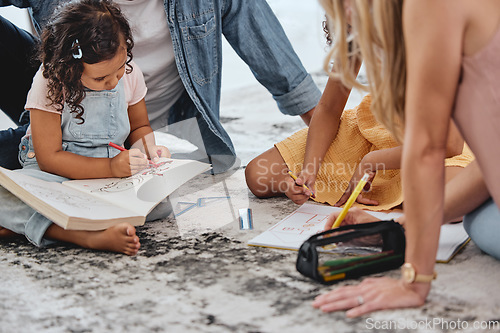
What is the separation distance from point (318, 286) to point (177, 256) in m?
0.30

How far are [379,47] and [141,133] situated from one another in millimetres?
838

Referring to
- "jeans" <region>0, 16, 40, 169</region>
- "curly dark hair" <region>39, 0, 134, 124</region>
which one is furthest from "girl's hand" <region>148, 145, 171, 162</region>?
"jeans" <region>0, 16, 40, 169</region>

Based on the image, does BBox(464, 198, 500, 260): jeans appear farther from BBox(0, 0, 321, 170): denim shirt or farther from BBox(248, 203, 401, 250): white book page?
BBox(0, 0, 321, 170): denim shirt

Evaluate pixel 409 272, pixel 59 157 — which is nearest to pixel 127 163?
pixel 59 157

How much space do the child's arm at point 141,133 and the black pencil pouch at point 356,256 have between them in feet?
1.96

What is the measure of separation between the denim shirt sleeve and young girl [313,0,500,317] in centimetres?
84

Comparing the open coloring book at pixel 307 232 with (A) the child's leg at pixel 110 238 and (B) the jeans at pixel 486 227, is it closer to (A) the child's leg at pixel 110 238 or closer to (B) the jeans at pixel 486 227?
(B) the jeans at pixel 486 227

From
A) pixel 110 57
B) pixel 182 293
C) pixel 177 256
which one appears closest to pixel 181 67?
pixel 110 57

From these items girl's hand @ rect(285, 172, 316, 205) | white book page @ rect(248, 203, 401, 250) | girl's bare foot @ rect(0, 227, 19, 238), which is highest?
girl's hand @ rect(285, 172, 316, 205)

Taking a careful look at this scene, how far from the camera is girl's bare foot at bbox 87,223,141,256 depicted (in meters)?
1.07

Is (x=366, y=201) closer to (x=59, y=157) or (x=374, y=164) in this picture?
(x=374, y=164)

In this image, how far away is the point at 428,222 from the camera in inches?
29.6

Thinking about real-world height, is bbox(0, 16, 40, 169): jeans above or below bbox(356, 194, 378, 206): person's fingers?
above

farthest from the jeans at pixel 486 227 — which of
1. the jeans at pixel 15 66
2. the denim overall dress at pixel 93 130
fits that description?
the jeans at pixel 15 66
